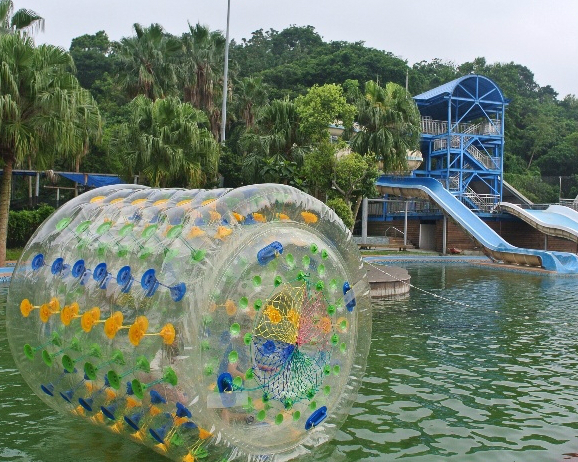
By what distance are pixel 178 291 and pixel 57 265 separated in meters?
1.65

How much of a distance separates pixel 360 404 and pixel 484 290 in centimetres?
1273

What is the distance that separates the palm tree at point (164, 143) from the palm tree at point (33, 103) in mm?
4756

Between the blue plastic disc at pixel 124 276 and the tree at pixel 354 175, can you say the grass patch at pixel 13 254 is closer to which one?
the tree at pixel 354 175

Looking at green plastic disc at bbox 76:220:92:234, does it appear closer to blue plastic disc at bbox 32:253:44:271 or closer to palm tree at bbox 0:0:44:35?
blue plastic disc at bbox 32:253:44:271

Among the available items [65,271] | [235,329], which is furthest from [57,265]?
[235,329]

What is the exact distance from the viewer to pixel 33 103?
18.9m

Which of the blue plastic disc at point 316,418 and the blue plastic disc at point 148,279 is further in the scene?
the blue plastic disc at point 316,418

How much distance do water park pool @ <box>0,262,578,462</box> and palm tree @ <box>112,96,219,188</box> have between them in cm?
1160

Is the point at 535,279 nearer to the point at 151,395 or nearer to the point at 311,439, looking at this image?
the point at 311,439

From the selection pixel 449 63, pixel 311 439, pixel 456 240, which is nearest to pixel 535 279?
pixel 456 240

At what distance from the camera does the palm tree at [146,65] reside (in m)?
34.0

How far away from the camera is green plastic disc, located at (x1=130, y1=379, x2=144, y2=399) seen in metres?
4.59

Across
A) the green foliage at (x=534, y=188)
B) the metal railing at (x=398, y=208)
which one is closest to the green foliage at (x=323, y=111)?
the metal railing at (x=398, y=208)

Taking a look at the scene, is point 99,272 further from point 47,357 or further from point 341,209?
point 341,209
